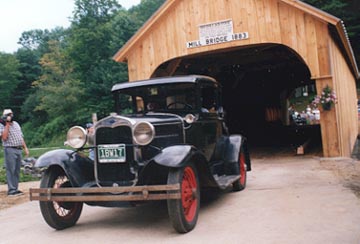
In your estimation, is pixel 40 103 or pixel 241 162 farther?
pixel 40 103

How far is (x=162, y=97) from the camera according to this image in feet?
19.5

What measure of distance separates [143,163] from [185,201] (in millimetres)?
660

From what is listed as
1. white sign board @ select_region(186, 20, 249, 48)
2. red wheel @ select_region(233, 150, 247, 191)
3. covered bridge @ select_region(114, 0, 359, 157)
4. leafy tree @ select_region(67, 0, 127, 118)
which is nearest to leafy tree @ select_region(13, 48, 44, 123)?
leafy tree @ select_region(67, 0, 127, 118)

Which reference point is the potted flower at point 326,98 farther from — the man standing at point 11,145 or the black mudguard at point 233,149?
the man standing at point 11,145

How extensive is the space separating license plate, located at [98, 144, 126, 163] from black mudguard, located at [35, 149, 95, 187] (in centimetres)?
40

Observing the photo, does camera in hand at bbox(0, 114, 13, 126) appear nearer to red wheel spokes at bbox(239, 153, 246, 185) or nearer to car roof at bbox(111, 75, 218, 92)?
car roof at bbox(111, 75, 218, 92)

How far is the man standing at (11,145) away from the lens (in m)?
7.77

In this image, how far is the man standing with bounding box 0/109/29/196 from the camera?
777 cm

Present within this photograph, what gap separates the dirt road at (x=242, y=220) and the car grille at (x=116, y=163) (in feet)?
2.02

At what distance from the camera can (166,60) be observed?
1105cm

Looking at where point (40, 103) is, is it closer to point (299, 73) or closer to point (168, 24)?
point (299, 73)

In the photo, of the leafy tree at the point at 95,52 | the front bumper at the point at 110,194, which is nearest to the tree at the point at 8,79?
the leafy tree at the point at 95,52

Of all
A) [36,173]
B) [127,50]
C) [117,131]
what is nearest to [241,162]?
[117,131]

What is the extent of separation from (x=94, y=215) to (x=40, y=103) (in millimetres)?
46650
